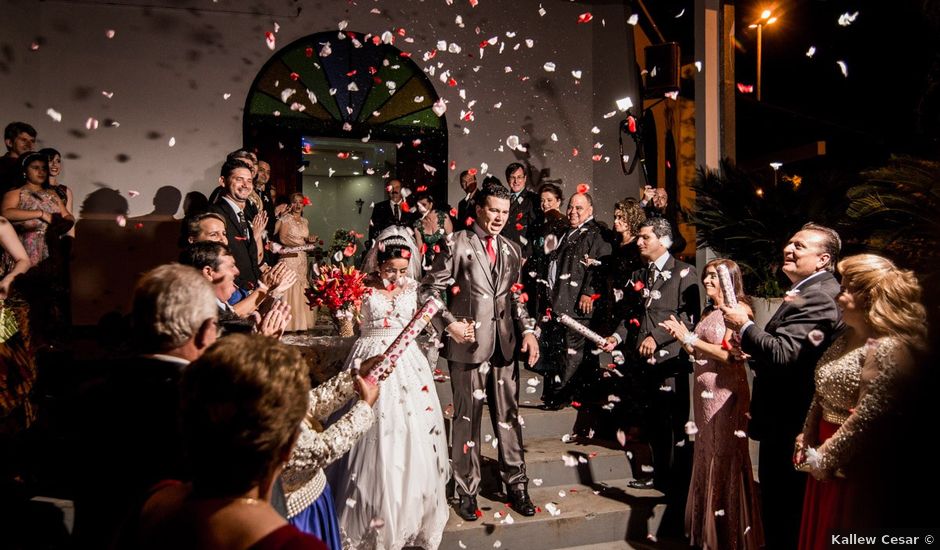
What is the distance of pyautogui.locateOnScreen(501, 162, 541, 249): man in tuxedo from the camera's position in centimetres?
612

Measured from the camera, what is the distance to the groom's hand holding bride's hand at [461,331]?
3.71 m

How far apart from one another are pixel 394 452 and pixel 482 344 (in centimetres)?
88

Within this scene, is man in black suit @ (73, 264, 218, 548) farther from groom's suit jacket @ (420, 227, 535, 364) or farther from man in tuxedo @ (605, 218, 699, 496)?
man in tuxedo @ (605, 218, 699, 496)

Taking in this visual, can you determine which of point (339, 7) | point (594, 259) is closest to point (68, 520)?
point (594, 259)

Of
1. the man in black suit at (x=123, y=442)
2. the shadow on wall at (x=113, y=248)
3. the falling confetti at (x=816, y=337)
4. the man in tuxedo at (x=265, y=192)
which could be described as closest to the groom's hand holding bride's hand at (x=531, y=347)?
the falling confetti at (x=816, y=337)

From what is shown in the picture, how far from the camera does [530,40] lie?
8672 mm

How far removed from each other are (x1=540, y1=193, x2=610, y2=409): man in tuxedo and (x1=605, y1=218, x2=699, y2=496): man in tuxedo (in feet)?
2.46

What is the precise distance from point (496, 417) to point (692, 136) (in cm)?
569

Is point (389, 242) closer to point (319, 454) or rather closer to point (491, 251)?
point (491, 251)

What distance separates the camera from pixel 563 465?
449cm

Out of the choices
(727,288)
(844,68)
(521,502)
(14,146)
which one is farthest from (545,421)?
(14,146)

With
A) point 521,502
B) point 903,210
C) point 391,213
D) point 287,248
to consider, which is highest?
point 391,213

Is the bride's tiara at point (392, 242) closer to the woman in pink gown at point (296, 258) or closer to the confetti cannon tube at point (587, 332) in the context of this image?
the confetti cannon tube at point (587, 332)

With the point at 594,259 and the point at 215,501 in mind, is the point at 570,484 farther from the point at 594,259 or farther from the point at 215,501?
the point at 215,501
